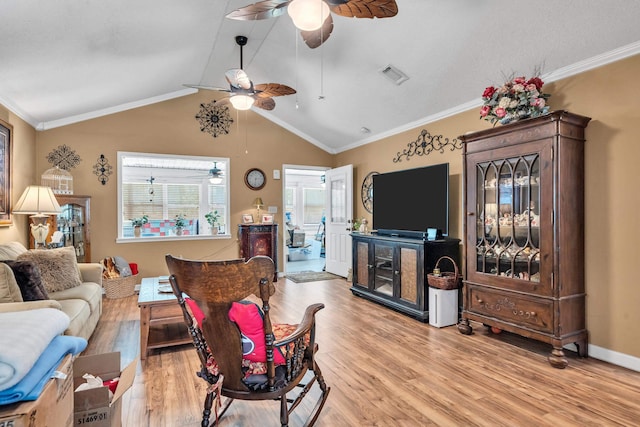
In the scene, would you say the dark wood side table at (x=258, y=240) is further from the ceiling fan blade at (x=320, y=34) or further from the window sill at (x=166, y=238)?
the ceiling fan blade at (x=320, y=34)

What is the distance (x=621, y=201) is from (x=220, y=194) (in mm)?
5530

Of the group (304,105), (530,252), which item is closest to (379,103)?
(304,105)

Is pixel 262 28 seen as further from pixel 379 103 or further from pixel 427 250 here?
pixel 427 250

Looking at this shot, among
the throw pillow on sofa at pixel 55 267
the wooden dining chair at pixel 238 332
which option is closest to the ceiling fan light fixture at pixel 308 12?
the wooden dining chair at pixel 238 332

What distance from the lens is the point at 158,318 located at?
3.01 meters

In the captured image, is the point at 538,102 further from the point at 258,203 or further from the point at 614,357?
the point at 258,203

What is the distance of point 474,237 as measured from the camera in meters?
3.41

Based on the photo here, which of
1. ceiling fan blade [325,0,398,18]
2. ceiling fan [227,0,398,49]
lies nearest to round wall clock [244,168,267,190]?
ceiling fan [227,0,398,49]

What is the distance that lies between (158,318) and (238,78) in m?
2.41

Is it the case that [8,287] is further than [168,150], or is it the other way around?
[168,150]

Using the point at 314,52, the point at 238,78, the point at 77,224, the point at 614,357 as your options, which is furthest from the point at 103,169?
the point at 614,357

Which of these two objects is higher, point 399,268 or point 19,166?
point 19,166

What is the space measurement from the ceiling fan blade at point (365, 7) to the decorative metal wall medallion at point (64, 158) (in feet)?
15.7

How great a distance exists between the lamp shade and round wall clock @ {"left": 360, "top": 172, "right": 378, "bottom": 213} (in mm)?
4311
